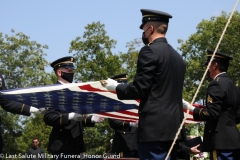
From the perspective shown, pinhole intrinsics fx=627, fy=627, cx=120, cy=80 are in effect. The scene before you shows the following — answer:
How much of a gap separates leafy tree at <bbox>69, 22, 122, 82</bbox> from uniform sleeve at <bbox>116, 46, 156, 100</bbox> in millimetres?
33369

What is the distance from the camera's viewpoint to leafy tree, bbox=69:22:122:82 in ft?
130

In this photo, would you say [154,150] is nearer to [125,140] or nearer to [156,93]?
[156,93]

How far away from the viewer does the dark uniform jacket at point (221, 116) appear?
7277 millimetres

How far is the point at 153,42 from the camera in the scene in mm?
5723

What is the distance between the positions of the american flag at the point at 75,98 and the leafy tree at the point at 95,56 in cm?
3062

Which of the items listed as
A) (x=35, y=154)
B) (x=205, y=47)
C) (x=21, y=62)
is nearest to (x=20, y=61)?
(x=21, y=62)

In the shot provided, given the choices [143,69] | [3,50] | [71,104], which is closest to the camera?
[143,69]

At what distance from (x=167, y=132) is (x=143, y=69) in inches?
23.3

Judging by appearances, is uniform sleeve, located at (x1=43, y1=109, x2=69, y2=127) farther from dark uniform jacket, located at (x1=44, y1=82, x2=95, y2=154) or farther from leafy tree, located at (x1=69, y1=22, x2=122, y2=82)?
leafy tree, located at (x1=69, y1=22, x2=122, y2=82)

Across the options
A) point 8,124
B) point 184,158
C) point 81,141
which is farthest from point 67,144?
point 8,124

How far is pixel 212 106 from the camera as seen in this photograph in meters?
7.21

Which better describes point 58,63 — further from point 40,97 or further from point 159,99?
point 159,99

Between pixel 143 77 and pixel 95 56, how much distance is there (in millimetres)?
35855

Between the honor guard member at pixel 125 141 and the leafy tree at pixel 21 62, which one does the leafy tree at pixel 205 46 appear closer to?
the leafy tree at pixel 21 62
